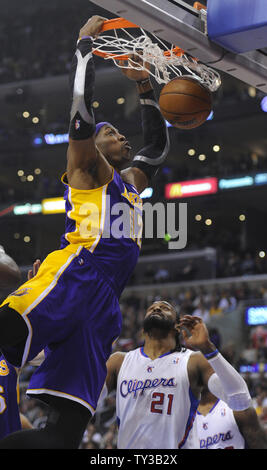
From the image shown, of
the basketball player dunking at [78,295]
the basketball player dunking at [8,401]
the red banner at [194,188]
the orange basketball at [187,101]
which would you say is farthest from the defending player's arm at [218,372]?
the red banner at [194,188]

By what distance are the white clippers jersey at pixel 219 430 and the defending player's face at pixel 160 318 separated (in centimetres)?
74

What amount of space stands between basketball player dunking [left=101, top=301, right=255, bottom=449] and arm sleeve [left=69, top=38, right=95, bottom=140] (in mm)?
1658

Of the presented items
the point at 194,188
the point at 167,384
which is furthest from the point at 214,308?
the point at 167,384

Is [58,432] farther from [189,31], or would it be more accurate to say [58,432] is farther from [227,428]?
[189,31]

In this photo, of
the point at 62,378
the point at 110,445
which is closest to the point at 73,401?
the point at 62,378

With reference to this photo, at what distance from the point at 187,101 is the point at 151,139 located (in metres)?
0.42

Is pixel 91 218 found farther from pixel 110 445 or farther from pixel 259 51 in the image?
pixel 110 445

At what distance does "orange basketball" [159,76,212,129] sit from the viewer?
4.42 meters

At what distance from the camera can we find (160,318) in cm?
507

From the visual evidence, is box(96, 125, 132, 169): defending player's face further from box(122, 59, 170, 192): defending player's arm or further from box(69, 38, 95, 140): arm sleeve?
box(69, 38, 95, 140): arm sleeve

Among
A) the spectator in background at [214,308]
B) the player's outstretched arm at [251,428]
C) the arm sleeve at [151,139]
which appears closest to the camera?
the arm sleeve at [151,139]

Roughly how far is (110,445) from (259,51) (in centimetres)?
773

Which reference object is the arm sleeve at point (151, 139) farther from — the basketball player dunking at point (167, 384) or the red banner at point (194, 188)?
the red banner at point (194, 188)

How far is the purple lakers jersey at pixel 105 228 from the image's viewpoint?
3746mm
